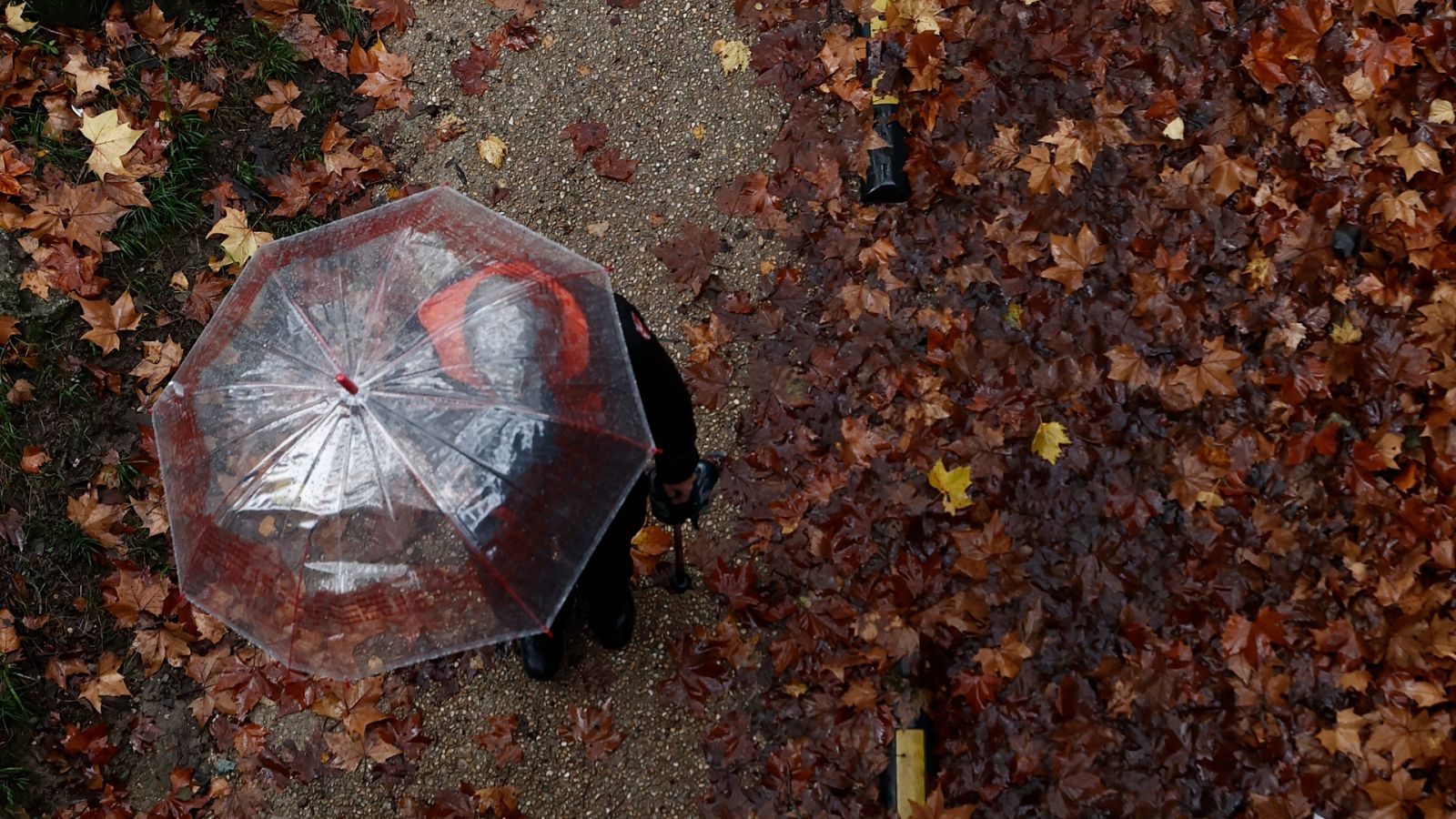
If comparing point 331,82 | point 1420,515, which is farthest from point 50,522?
point 1420,515

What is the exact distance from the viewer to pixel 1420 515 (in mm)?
3537

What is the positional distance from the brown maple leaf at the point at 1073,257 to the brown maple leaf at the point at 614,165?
204cm

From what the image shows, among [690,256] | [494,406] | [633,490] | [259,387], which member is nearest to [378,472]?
[494,406]

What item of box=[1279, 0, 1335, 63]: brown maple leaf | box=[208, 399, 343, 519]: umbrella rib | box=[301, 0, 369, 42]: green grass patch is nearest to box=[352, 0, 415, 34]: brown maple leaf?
box=[301, 0, 369, 42]: green grass patch

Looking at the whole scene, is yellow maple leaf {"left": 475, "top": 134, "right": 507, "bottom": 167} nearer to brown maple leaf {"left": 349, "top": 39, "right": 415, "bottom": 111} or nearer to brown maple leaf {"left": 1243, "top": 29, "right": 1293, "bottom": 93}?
brown maple leaf {"left": 349, "top": 39, "right": 415, "bottom": 111}

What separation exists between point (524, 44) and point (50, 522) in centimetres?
319

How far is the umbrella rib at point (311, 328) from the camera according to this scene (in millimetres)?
2420

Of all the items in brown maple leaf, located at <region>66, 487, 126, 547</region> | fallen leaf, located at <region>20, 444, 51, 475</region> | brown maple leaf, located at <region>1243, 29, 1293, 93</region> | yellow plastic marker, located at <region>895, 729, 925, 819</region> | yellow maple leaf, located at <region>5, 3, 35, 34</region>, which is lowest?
yellow plastic marker, located at <region>895, 729, 925, 819</region>

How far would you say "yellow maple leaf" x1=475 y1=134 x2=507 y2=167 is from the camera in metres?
4.85

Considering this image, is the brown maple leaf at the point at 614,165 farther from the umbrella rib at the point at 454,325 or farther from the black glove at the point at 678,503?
the umbrella rib at the point at 454,325

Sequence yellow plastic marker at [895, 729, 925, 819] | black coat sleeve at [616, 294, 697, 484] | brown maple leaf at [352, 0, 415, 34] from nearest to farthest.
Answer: black coat sleeve at [616, 294, 697, 484] < yellow plastic marker at [895, 729, 925, 819] < brown maple leaf at [352, 0, 415, 34]

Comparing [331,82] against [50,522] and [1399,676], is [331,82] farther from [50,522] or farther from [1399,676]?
[1399,676]

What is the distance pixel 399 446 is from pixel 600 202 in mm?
2650

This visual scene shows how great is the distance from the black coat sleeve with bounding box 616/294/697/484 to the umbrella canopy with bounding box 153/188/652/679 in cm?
19
